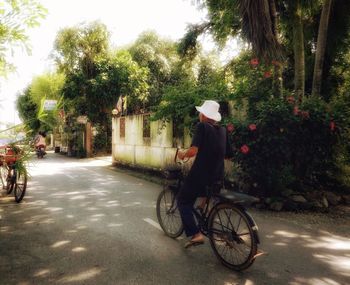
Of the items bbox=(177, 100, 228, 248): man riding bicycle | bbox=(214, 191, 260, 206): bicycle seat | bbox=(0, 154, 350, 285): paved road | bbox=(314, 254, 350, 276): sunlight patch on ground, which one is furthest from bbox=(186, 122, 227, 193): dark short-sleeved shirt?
bbox=(314, 254, 350, 276): sunlight patch on ground

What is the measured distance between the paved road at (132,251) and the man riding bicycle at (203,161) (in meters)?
0.58

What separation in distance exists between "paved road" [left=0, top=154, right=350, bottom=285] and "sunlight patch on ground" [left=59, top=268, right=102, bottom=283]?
0.4 inches

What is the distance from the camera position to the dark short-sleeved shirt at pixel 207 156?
183 inches

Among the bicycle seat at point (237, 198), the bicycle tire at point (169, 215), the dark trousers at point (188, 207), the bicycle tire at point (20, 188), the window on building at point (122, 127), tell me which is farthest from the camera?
the window on building at point (122, 127)

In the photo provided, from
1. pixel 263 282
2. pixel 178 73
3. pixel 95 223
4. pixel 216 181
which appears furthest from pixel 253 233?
pixel 178 73

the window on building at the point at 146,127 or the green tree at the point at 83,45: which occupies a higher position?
the green tree at the point at 83,45

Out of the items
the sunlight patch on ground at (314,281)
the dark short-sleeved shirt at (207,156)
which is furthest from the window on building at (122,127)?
the sunlight patch on ground at (314,281)

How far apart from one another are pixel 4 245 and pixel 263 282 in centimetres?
376

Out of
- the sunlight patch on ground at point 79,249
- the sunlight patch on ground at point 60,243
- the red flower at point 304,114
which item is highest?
the red flower at point 304,114

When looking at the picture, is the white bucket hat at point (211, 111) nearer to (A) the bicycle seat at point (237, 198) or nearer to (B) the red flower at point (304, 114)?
(A) the bicycle seat at point (237, 198)

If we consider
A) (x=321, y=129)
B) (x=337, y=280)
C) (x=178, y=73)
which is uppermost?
(x=178, y=73)

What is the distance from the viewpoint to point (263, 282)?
4.02 metres

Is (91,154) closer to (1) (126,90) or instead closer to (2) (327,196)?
(1) (126,90)

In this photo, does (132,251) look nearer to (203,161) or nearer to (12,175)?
A: (203,161)
